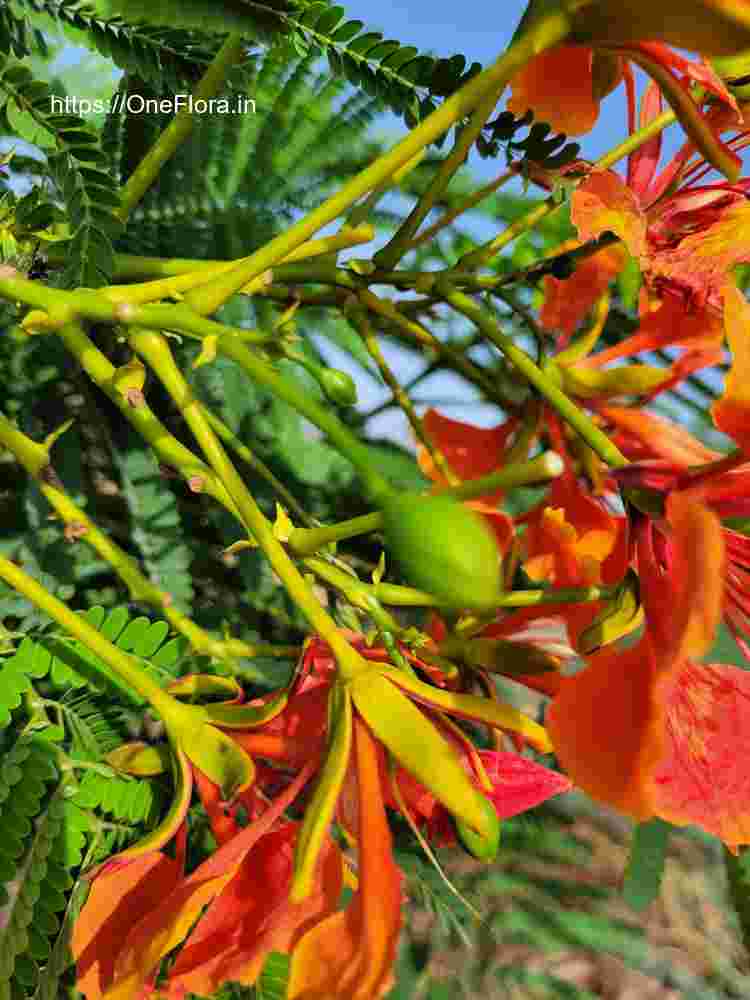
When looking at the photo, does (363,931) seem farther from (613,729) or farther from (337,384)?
(337,384)

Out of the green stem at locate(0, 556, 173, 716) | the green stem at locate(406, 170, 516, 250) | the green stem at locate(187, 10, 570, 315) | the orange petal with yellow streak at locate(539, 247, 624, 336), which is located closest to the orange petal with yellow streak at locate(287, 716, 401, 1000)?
the green stem at locate(0, 556, 173, 716)

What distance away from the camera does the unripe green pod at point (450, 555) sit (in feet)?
1.10

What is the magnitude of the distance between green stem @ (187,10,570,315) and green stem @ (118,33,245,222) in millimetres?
130

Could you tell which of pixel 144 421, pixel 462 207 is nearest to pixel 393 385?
pixel 462 207

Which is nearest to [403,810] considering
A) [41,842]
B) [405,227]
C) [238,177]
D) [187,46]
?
[41,842]

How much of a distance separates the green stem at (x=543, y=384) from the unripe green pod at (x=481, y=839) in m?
0.17

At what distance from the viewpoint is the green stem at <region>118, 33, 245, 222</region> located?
563mm

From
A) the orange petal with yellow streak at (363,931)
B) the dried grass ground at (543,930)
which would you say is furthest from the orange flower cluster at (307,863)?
the dried grass ground at (543,930)

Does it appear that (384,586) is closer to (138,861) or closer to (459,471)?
(138,861)

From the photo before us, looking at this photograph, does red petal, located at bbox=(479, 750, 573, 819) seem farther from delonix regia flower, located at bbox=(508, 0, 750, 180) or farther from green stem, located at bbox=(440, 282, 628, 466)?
delonix regia flower, located at bbox=(508, 0, 750, 180)

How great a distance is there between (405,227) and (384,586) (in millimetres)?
260

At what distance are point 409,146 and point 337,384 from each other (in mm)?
118

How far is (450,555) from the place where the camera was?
334 millimetres

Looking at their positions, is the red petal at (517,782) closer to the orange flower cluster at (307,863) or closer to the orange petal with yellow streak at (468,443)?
the orange flower cluster at (307,863)
